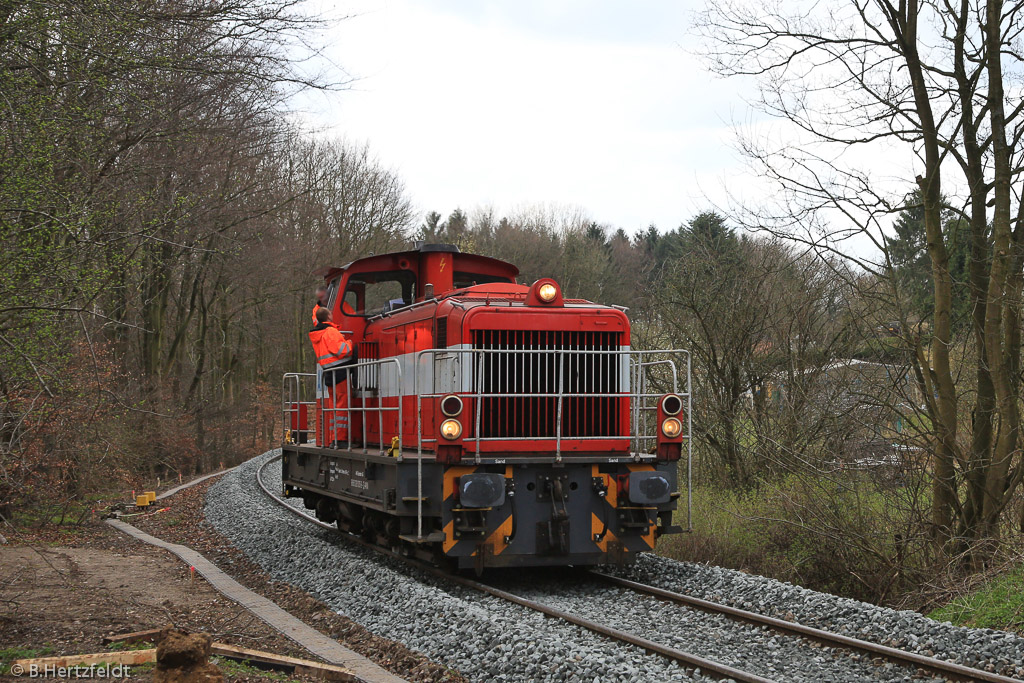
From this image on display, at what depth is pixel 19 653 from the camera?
6.22 m

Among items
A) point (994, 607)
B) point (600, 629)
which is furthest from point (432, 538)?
point (994, 607)

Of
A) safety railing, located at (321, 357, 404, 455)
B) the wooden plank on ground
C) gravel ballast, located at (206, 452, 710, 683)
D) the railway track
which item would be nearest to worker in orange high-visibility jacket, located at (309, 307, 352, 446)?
safety railing, located at (321, 357, 404, 455)

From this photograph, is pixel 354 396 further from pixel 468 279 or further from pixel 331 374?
pixel 468 279

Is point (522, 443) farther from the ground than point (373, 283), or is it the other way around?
point (373, 283)

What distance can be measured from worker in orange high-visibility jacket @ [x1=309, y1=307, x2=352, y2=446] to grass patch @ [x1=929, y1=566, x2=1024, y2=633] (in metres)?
5.95

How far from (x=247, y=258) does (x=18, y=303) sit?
50.0 feet

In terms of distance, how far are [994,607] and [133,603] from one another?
7174 millimetres

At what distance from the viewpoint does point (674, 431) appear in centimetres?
858

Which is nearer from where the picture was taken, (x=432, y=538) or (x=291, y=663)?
(x=291, y=663)

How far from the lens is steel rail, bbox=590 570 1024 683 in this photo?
5.39m

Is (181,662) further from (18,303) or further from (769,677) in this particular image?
(18,303)

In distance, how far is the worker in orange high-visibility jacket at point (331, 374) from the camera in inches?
398

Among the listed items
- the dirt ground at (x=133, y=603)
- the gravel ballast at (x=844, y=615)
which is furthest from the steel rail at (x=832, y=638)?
the dirt ground at (x=133, y=603)

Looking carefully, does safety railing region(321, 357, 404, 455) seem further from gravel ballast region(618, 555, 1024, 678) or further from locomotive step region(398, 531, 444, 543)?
gravel ballast region(618, 555, 1024, 678)
